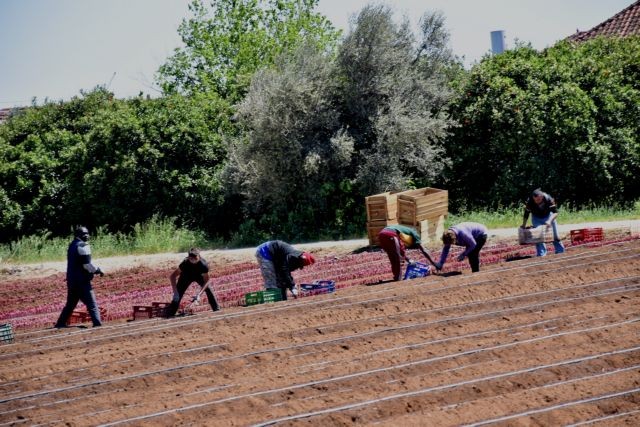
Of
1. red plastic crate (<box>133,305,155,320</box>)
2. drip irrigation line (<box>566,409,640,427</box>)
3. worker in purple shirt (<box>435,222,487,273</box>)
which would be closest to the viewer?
drip irrigation line (<box>566,409,640,427</box>)

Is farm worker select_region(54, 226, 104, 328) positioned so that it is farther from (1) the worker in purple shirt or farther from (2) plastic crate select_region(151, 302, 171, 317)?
(1) the worker in purple shirt

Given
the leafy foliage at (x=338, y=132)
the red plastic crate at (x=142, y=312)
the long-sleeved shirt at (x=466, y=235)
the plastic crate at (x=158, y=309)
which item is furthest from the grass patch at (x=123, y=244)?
the long-sleeved shirt at (x=466, y=235)

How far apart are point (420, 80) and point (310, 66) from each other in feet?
11.1

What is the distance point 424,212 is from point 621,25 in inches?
677

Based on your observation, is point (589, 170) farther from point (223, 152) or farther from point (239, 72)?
point (239, 72)

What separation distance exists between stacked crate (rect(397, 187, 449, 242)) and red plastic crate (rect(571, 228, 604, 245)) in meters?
3.66

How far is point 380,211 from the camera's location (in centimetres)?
2108

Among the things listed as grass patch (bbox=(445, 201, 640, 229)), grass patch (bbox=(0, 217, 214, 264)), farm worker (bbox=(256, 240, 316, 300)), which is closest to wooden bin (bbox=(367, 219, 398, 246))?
grass patch (bbox=(445, 201, 640, 229))

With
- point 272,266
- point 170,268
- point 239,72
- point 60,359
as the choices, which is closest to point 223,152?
point 170,268

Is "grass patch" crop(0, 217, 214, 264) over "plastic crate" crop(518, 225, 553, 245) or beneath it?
over

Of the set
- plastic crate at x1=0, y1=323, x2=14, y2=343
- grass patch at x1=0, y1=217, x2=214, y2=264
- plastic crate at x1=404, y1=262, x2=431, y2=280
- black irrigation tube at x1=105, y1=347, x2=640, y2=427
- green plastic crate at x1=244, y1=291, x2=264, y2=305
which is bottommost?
black irrigation tube at x1=105, y1=347, x2=640, y2=427

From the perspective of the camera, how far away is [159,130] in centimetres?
2808

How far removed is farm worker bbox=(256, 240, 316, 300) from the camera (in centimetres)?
1384

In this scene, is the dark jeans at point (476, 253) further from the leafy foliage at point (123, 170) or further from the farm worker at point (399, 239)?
the leafy foliage at point (123, 170)
